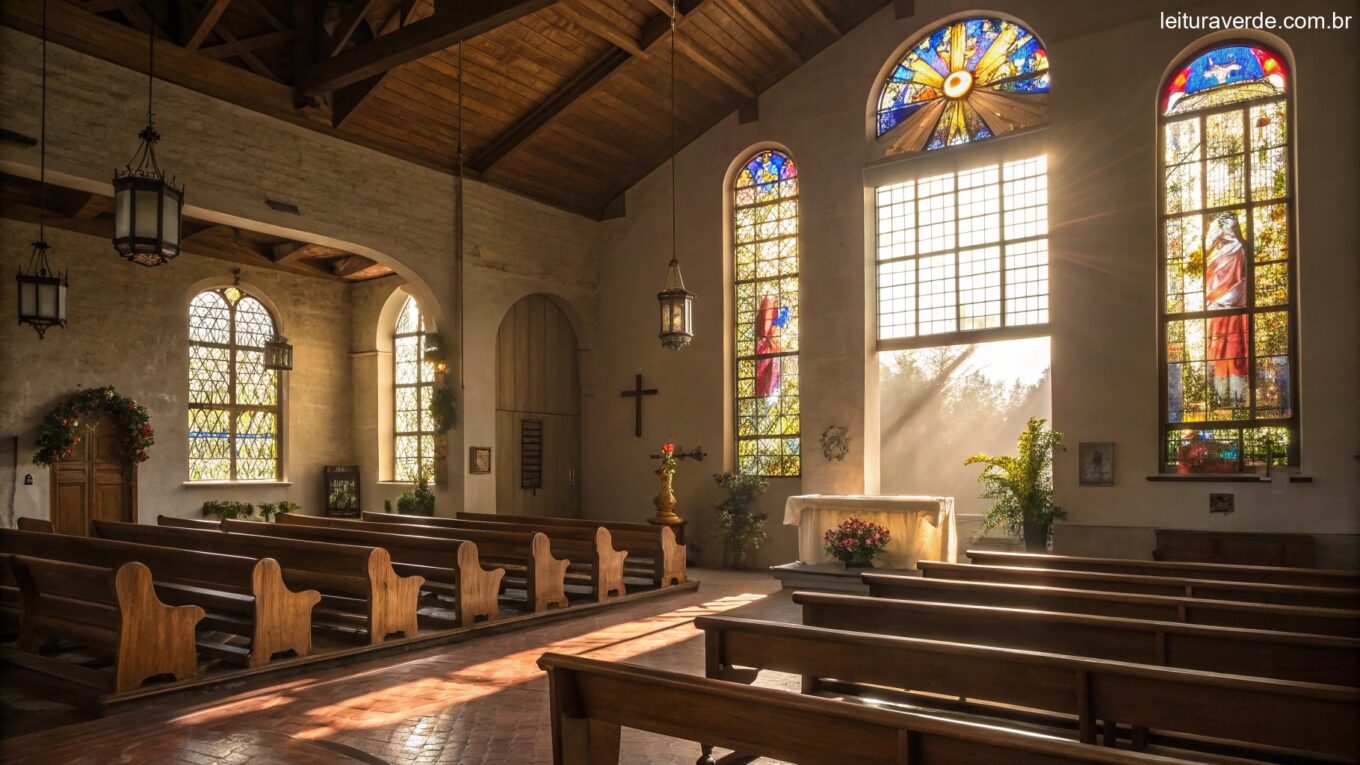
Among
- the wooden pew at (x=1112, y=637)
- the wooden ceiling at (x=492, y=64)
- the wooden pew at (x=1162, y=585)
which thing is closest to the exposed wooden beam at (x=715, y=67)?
the wooden ceiling at (x=492, y=64)

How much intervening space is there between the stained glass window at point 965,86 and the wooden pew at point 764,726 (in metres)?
8.78

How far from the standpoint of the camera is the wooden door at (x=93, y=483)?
10180 millimetres

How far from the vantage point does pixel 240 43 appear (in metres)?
8.43

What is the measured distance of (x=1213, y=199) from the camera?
338 inches

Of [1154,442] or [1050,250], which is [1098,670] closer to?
[1154,442]

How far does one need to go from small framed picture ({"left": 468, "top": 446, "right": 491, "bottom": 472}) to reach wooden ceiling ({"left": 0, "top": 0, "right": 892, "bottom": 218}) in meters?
3.39

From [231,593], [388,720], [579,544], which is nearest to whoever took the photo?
[388,720]

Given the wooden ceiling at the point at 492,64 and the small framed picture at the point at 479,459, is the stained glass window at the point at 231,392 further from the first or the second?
the wooden ceiling at the point at 492,64

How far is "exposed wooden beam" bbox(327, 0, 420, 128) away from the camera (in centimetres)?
912

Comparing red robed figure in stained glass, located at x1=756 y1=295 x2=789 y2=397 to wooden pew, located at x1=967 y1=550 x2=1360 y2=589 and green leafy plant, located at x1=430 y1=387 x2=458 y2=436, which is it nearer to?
green leafy plant, located at x1=430 y1=387 x2=458 y2=436

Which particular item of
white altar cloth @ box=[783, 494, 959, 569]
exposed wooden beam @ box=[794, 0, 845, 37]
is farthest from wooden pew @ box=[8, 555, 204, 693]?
exposed wooden beam @ box=[794, 0, 845, 37]

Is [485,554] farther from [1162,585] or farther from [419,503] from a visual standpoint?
[1162,585]

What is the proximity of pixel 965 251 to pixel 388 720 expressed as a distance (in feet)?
26.5

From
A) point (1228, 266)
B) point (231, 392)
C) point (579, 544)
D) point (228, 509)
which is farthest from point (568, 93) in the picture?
point (1228, 266)
